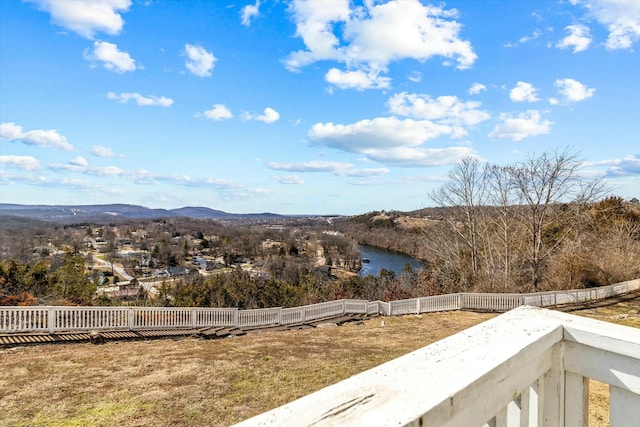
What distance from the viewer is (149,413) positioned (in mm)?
4652

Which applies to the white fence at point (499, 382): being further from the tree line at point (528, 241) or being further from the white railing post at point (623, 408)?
the tree line at point (528, 241)

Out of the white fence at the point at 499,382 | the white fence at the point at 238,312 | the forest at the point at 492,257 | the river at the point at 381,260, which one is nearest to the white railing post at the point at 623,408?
the white fence at the point at 499,382

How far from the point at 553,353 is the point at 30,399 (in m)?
6.62

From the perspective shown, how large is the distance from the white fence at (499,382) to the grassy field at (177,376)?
249 centimetres

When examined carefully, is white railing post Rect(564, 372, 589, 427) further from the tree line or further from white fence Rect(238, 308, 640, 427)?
the tree line

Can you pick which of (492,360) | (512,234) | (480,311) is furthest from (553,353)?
(512,234)

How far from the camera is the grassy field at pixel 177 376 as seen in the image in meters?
4.64

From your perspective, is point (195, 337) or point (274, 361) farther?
point (195, 337)

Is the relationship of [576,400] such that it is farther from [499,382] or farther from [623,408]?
[499,382]

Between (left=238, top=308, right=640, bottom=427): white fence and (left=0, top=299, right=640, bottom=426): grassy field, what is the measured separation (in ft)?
8.18

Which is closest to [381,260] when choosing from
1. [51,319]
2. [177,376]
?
[51,319]

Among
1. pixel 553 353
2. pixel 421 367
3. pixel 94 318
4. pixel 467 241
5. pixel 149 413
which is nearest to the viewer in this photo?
pixel 421 367

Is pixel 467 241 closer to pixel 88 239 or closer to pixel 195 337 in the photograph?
pixel 195 337

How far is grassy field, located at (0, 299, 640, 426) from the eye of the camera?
464 centimetres
